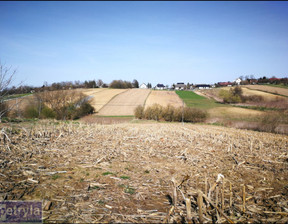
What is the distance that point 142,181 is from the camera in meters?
6.01

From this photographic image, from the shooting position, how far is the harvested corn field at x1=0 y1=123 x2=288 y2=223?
428 centimetres

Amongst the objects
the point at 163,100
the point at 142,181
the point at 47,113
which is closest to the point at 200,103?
the point at 163,100

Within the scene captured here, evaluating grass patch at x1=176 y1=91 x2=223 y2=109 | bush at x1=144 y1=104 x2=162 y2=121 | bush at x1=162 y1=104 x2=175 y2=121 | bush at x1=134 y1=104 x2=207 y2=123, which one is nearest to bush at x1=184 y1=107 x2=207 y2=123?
bush at x1=134 y1=104 x2=207 y2=123

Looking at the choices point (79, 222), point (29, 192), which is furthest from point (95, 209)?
point (29, 192)

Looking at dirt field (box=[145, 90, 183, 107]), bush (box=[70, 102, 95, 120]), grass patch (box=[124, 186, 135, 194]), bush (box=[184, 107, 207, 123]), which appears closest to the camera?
grass patch (box=[124, 186, 135, 194])

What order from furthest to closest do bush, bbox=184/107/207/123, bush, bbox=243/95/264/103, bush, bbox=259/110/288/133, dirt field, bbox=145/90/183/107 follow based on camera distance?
1. dirt field, bbox=145/90/183/107
2. bush, bbox=243/95/264/103
3. bush, bbox=184/107/207/123
4. bush, bbox=259/110/288/133

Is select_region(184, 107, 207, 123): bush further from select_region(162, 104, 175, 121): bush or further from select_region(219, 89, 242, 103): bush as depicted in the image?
select_region(219, 89, 242, 103): bush

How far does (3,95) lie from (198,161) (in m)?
10.1

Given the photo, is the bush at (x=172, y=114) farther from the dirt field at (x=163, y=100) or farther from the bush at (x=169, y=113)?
the dirt field at (x=163, y=100)

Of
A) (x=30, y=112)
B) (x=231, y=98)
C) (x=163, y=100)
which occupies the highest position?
(x=163, y=100)

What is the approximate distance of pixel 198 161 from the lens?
8031 mm

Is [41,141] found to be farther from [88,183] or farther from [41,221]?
[41,221]

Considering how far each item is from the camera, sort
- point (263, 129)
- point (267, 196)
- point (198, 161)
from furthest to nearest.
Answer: point (263, 129) < point (198, 161) < point (267, 196)

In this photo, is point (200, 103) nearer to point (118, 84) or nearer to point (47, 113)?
point (47, 113)
